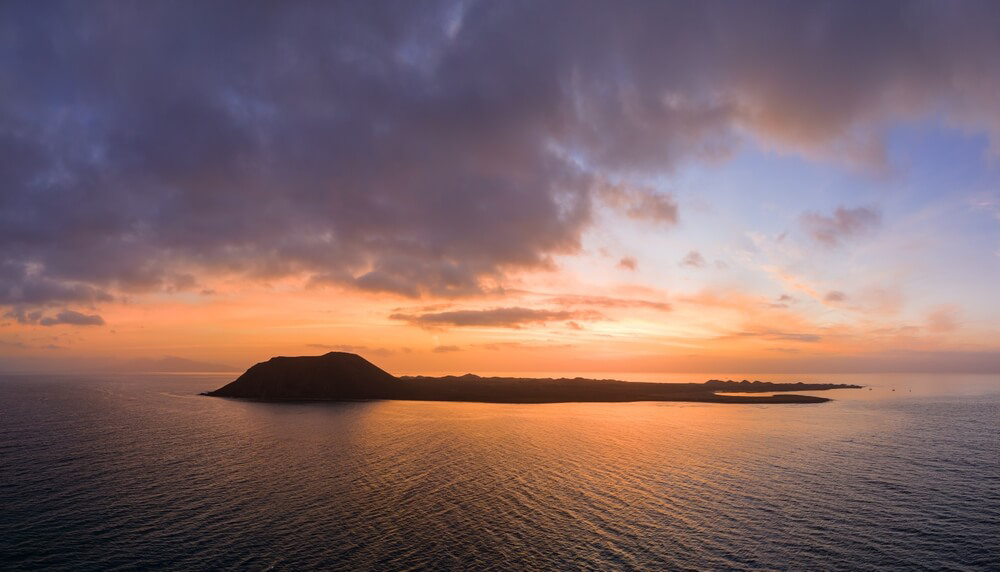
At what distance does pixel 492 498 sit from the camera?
5266cm

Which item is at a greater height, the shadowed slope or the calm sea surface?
the shadowed slope

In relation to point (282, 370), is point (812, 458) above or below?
below

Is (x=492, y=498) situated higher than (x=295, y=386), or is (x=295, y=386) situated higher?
(x=295, y=386)

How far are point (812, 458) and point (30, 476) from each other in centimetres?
10221

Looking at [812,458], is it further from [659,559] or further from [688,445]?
[659,559]

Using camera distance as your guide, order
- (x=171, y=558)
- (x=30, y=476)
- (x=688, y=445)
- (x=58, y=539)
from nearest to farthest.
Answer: (x=171, y=558)
(x=58, y=539)
(x=30, y=476)
(x=688, y=445)

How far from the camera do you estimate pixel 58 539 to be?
3969cm

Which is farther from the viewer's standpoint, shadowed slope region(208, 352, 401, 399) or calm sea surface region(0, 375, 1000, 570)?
shadowed slope region(208, 352, 401, 399)

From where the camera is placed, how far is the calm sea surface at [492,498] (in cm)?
3778

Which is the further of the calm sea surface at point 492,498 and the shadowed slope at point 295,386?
the shadowed slope at point 295,386

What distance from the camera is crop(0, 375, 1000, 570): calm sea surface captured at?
37.8m

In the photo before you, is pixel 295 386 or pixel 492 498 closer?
pixel 492 498

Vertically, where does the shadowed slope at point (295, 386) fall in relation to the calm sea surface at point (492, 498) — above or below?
above

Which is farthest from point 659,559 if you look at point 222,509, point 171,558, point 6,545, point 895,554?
point 6,545
